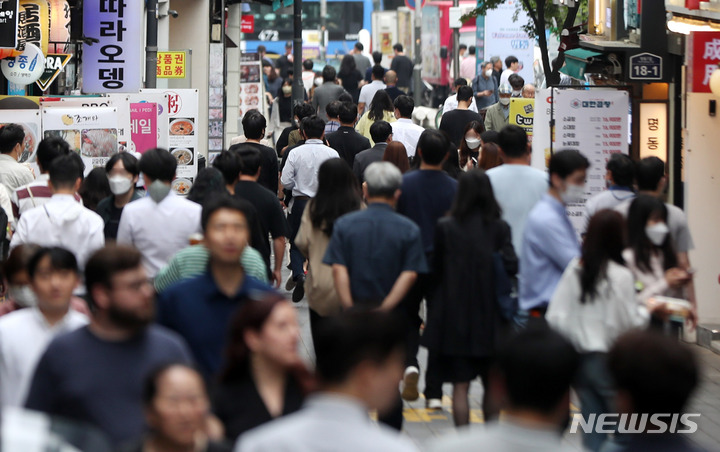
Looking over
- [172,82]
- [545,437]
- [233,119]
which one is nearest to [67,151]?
[545,437]

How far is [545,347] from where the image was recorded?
3613 millimetres

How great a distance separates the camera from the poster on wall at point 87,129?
463 inches

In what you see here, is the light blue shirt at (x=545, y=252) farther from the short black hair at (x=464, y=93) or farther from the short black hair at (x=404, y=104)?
the short black hair at (x=464, y=93)

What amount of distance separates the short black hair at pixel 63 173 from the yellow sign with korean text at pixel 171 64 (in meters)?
12.0

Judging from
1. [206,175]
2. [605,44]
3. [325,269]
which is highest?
[605,44]

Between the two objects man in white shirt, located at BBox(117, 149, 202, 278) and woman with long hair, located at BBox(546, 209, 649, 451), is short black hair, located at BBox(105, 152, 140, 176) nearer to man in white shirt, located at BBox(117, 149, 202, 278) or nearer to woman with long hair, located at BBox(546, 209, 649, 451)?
man in white shirt, located at BBox(117, 149, 202, 278)

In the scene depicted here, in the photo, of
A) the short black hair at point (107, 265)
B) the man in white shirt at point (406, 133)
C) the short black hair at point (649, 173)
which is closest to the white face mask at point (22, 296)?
the short black hair at point (107, 265)

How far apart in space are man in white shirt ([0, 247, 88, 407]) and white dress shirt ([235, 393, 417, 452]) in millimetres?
1793


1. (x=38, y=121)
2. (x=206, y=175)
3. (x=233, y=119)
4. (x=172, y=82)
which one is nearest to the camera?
(x=206, y=175)

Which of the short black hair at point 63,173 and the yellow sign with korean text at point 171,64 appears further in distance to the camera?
the yellow sign with korean text at point 171,64

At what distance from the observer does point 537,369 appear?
11.6 feet

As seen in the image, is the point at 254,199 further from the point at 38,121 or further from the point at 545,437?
the point at 545,437

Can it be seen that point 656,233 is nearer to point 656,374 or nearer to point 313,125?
point 656,374

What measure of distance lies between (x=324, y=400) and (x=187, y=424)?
548 mm
